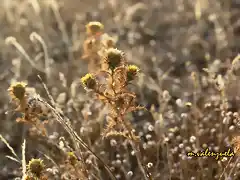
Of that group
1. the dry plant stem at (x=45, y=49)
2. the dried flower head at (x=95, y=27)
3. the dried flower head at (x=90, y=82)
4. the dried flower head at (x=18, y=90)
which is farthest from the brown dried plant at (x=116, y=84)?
the dry plant stem at (x=45, y=49)

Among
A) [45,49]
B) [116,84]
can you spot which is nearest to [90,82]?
[116,84]

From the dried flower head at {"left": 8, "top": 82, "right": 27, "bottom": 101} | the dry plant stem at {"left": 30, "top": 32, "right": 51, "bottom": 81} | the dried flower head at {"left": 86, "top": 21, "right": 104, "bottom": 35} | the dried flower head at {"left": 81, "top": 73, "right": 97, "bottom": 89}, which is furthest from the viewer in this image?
the dry plant stem at {"left": 30, "top": 32, "right": 51, "bottom": 81}

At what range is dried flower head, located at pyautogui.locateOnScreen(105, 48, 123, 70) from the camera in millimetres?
1740

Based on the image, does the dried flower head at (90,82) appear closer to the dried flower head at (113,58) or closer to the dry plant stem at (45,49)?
the dried flower head at (113,58)

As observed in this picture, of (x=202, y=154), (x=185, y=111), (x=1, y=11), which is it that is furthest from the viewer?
(x=1, y=11)

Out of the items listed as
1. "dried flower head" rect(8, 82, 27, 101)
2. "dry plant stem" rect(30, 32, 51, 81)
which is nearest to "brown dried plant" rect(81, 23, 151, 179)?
"dried flower head" rect(8, 82, 27, 101)

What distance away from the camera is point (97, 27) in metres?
2.34

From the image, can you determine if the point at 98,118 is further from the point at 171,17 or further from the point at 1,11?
the point at 1,11

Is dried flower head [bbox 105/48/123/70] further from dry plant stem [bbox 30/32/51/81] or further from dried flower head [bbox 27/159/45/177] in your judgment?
dry plant stem [bbox 30/32/51/81]

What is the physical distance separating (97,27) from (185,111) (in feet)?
2.53

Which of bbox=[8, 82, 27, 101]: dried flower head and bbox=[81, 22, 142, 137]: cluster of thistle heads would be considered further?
bbox=[8, 82, 27, 101]: dried flower head

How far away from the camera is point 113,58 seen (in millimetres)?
1740

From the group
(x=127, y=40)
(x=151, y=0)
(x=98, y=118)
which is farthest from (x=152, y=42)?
(x=98, y=118)

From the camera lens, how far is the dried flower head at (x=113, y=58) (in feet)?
5.71
